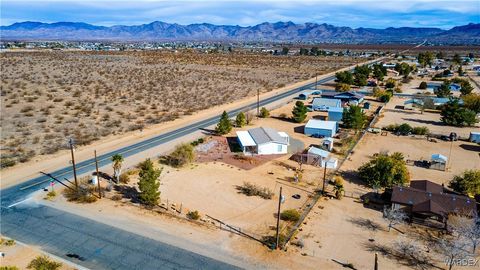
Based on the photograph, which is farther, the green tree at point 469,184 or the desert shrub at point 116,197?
the green tree at point 469,184

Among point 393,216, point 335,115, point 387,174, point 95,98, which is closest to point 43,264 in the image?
point 393,216

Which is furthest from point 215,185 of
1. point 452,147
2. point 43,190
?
point 452,147

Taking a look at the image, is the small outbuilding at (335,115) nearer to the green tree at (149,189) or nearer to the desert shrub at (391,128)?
the desert shrub at (391,128)

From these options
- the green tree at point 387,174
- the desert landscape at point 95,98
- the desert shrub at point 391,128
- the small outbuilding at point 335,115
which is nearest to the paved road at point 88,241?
the desert landscape at point 95,98

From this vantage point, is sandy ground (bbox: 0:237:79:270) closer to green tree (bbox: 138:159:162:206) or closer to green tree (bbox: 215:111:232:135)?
green tree (bbox: 138:159:162:206)

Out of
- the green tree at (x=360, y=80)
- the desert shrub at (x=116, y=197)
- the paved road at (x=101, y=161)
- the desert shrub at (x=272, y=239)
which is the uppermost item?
the green tree at (x=360, y=80)
